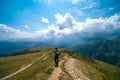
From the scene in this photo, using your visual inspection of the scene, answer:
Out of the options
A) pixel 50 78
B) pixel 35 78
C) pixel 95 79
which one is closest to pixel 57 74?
pixel 50 78

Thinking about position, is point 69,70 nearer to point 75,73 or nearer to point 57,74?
point 75,73

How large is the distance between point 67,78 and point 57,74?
99.2 inches

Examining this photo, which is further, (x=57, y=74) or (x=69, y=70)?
(x=69, y=70)

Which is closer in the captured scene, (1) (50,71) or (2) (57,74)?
(2) (57,74)

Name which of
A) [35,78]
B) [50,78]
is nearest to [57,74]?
[50,78]

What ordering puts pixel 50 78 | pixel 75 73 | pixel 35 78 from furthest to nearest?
pixel 75 73 → pixel 35 78 → pixel 50 78

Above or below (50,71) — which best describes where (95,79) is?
below

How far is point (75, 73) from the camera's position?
151ft

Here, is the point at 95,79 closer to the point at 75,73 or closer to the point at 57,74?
the point at 75,73

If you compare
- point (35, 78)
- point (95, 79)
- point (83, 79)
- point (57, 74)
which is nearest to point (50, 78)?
point (57, 74)

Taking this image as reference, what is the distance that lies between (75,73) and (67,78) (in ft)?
19.3

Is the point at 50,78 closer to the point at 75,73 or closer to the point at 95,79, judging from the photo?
the point at 75,73

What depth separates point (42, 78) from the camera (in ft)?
134

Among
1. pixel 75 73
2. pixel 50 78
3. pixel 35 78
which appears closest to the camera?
pixel 50 78
